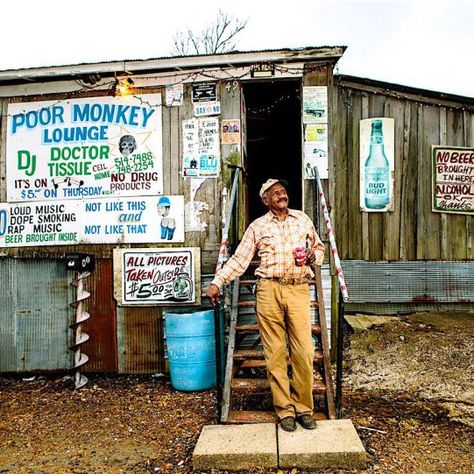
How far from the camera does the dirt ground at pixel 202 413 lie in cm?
428

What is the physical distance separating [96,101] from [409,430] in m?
5.43

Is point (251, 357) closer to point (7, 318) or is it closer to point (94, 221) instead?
point (94, 221)

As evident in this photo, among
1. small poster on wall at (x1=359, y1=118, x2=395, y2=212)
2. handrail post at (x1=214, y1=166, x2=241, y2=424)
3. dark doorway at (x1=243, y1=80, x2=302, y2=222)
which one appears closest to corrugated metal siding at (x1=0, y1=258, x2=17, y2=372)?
handrail post at (x1=214, y1=166, x2=241, y2=424)

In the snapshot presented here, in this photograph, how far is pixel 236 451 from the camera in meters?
4.01

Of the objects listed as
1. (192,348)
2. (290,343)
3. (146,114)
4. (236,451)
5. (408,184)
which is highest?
(146,114)

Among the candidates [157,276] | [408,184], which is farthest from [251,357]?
[408,184]

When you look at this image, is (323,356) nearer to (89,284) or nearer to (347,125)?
(89,284)

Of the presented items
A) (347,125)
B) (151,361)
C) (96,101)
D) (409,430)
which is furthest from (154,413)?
(347,125)

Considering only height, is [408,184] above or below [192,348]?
above

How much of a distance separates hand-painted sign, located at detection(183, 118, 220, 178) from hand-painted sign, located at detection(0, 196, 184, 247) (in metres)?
0.44

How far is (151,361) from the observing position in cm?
670

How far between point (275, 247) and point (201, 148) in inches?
104

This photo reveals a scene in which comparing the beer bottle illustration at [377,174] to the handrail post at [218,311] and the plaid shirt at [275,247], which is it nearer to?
the handrail post at [218,311]

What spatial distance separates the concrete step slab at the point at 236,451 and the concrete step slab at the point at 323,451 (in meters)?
0.10
